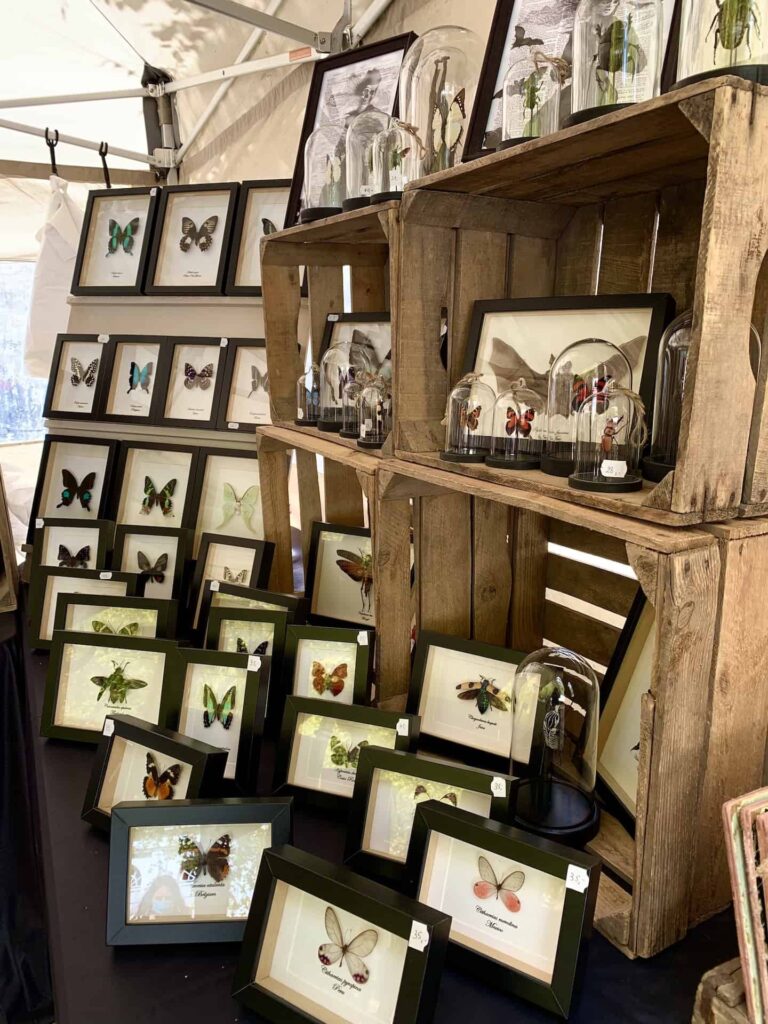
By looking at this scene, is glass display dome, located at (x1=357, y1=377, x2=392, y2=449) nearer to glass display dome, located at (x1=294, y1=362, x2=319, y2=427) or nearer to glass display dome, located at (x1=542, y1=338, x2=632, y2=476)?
glass display dome, located at (x1=294, y1=362, x2=319, y2=427)

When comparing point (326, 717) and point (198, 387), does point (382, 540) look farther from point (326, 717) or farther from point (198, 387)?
point (198, 387)

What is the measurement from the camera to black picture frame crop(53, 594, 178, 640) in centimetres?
166

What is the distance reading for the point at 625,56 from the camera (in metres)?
0.86

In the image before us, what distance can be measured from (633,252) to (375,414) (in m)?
0.56

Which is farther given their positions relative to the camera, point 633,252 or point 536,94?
point 633,252

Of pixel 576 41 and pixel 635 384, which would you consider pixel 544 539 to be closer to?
pixel 635 384

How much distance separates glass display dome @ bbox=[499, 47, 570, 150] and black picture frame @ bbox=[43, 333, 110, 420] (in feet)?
5.76

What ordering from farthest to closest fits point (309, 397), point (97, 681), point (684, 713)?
point (309, 397)
point (97, 681)
point (684, 713)

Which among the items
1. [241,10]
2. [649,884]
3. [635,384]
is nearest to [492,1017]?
[649,884]

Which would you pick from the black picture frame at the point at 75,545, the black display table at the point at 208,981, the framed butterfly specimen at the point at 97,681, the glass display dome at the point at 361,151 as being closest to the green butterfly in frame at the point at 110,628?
the framed butterfly specimen at the point at 97,681

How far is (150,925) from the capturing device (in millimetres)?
966

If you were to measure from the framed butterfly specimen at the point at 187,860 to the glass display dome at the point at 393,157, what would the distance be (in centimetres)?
98

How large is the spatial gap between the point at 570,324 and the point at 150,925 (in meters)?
1.04

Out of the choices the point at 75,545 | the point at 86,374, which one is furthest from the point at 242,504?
the point at 86,374
